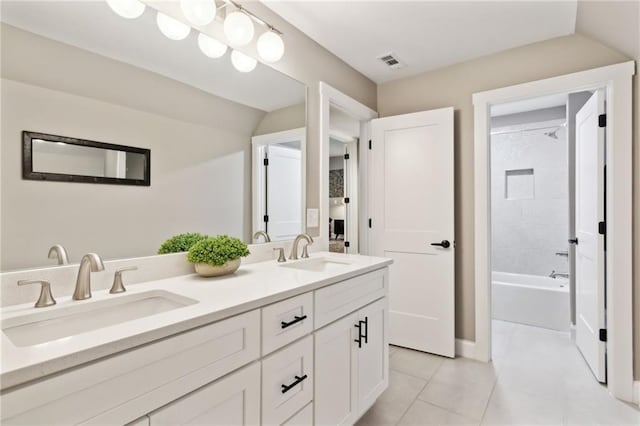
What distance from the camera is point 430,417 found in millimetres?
1863

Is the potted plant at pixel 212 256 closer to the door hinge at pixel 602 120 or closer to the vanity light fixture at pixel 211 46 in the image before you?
the vanity light fixture at pixel 211 46

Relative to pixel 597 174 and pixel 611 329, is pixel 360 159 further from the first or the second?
pixel 611 329

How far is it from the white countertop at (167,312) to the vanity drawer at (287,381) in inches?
8.6

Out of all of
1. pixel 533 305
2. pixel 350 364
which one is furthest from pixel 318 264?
pixel 533 305

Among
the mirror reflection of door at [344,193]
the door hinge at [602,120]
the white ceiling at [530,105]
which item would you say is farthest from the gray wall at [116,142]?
the white ceiling at [530,105]

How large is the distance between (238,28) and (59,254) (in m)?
1.32

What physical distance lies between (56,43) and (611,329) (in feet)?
10.8

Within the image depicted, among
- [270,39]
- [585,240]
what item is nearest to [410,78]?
[270,39]

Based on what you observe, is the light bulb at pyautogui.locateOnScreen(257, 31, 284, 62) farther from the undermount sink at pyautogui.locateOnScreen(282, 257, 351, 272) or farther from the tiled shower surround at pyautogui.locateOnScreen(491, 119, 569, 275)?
the tiled shower surround at pyautogui.locateOnScreen(491, 119, 569, 275)

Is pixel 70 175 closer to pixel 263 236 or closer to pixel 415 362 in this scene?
pixel 263 236

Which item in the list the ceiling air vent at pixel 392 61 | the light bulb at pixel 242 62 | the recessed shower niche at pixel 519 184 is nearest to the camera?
A: the light bulb at pixel 242 62

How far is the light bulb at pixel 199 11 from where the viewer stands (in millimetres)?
1483

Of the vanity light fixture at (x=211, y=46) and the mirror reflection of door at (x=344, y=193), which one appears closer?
the vanity light fixture at (x=211, y=46)

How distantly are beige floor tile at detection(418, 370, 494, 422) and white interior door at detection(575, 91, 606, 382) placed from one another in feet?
2.77
